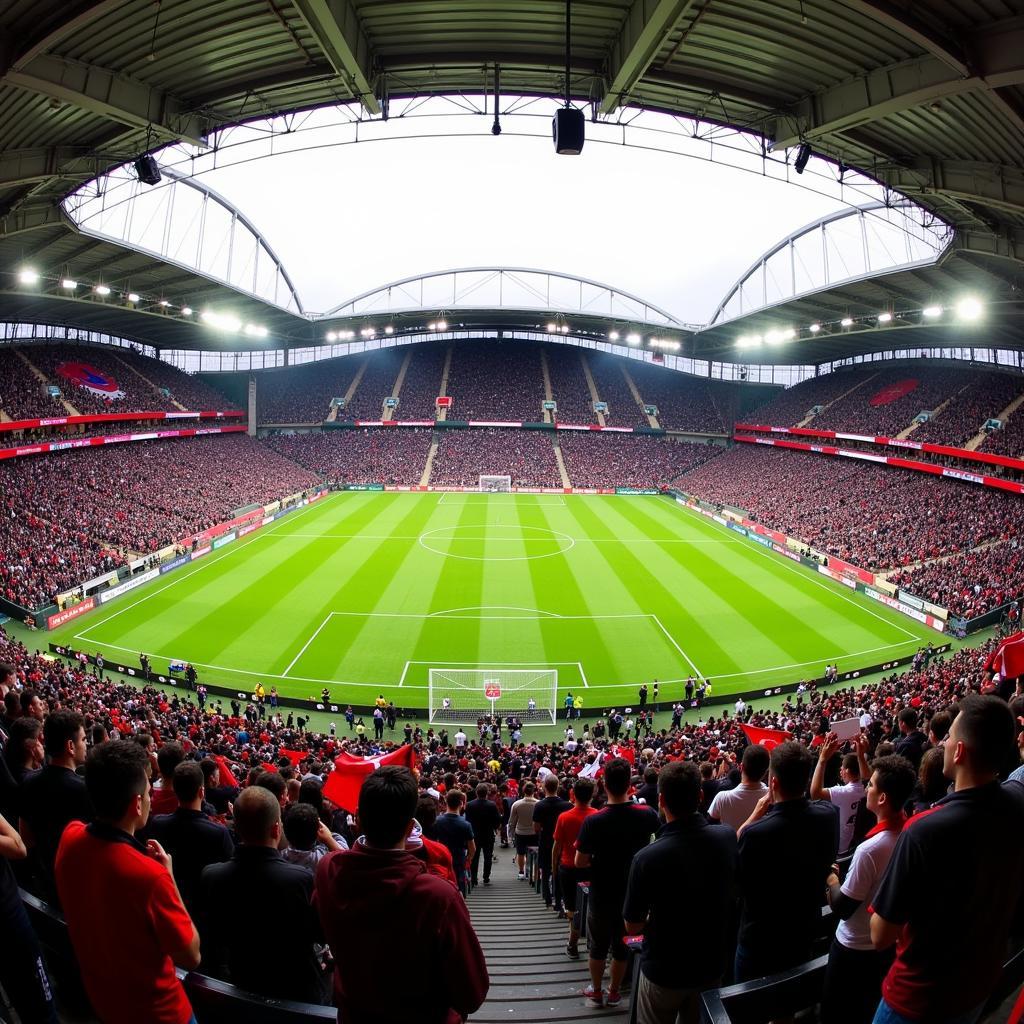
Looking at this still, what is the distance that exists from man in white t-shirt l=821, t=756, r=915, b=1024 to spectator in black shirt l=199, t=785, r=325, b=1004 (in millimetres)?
2592

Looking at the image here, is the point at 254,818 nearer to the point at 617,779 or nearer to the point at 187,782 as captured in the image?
the point at 187,782

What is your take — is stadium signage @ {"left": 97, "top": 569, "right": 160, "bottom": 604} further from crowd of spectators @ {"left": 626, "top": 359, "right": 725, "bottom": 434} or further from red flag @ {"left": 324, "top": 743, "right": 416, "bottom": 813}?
crowd of spectators @ {"left": 626, "top": 359, "right": 725, "bottom": 434}

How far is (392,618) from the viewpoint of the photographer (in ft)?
102

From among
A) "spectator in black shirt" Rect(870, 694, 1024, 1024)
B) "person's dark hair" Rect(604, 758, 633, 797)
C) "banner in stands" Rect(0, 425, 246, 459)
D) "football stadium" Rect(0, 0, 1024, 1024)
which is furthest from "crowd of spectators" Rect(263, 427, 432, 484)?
"spectator in black shirt" Rect(870, 694, 1024, 1024)

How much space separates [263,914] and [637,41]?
1484 centimetres

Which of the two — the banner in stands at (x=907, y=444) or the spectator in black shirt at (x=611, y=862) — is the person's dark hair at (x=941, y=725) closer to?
the spectator in black shirt at (x=611, y=862)

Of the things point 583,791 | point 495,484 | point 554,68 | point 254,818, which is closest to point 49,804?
point 254,818

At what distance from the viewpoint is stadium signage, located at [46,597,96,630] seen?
28922 mm

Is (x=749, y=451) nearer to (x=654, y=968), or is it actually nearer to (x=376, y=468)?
(x=376, y=468)

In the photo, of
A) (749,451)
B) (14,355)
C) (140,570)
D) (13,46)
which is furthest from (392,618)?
(749,451)

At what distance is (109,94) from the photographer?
15.6 meters

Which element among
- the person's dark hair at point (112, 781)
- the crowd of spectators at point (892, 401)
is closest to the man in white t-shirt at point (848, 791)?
the person's dark hair at point (112, 781)

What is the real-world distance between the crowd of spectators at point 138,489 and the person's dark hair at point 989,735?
125 ft

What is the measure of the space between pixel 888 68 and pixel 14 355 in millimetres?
57962
